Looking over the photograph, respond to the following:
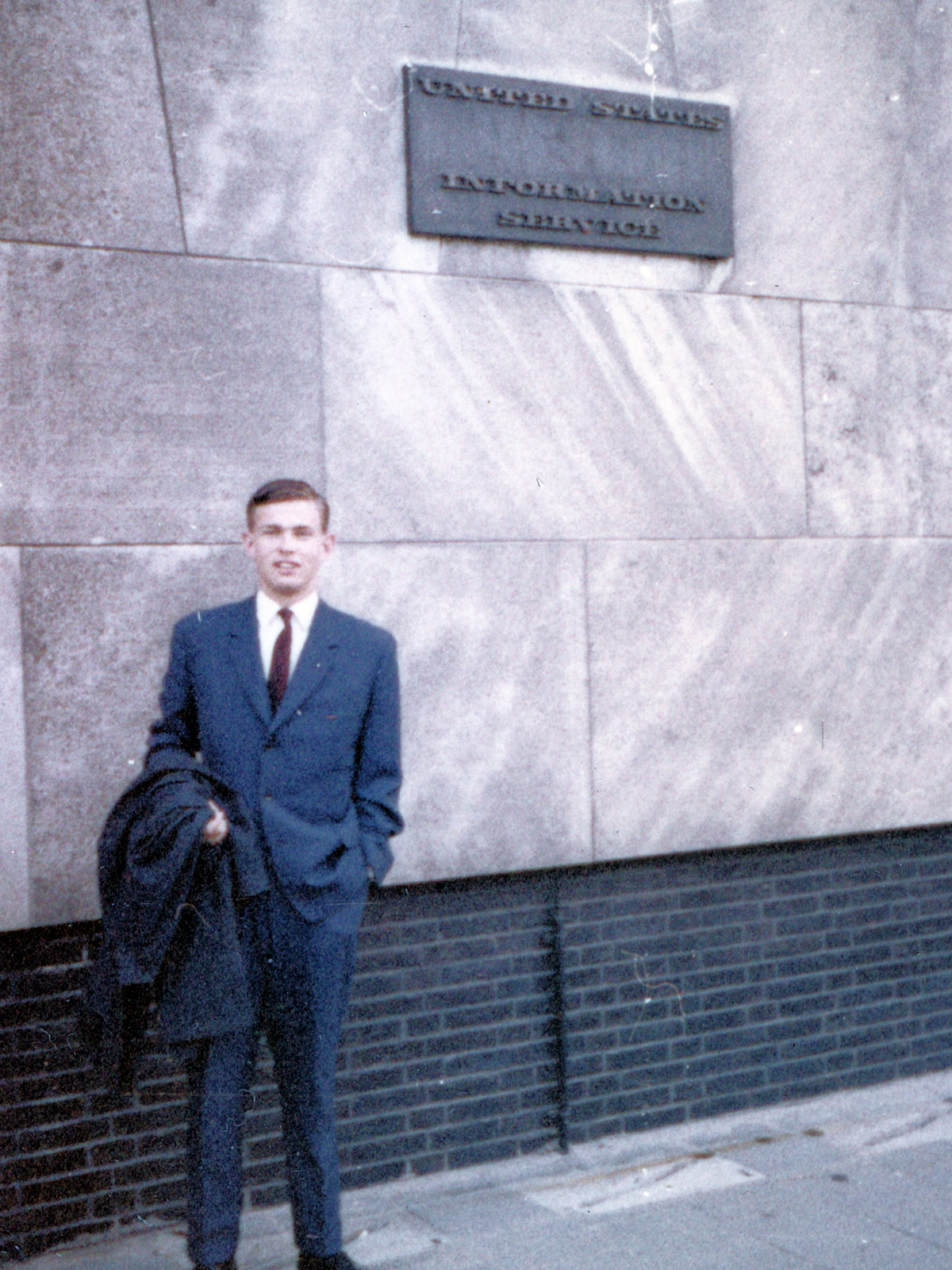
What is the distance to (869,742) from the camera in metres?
5.74

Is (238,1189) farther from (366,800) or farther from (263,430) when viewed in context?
(263,430)

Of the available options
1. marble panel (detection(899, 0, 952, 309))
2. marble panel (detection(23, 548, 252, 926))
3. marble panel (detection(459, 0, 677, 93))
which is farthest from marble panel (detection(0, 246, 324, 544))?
marble panel (detection(899, 0, 952, 309))

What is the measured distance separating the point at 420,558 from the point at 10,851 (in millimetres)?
1658

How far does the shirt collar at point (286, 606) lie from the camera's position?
4.05 meters

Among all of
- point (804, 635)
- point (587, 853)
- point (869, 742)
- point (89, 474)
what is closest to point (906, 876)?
point (869, 742)

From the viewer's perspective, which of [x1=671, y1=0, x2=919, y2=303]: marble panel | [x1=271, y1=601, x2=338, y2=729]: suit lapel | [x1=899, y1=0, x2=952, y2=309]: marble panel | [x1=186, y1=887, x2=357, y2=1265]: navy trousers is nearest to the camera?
[x1=186, y1=887, x2=357, y2=1265]: navy trousers

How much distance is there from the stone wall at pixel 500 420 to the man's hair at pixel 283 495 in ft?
1.99

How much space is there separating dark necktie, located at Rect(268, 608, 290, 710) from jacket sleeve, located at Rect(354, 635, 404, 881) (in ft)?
0.84

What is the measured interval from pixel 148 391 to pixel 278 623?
99 cm

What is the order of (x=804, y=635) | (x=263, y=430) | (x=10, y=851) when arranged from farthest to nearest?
(x=804, y=635) < (x=263, y=430) < (x=10, y=851)

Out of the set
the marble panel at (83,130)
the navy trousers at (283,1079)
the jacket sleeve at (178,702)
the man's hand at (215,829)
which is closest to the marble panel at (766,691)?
the navy trousers at (283,1079)

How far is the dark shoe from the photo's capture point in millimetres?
3951

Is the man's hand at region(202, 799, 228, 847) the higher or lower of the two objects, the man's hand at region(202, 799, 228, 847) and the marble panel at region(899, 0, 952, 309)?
the lower

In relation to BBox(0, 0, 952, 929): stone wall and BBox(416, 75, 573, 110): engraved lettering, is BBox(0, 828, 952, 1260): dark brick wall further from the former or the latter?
BBox(416, 75, 573, 110): engraved lettering
